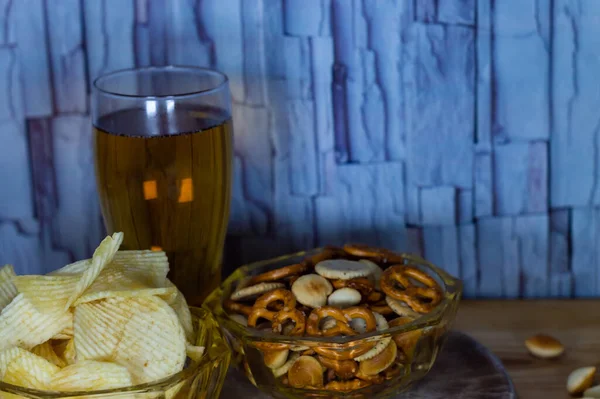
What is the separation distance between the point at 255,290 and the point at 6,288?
24 cm

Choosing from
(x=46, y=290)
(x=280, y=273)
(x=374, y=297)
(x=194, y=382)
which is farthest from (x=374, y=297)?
(x=46, y=290)

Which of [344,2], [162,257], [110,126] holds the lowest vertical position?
[162,257]

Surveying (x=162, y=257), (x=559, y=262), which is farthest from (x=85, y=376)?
(x=559, y=262)

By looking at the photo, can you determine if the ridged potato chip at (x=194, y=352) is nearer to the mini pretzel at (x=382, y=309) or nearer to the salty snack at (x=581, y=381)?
the mini pretzel at (x=382, y=309)

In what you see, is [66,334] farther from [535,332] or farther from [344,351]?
[535,332]

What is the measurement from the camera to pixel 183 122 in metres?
0.91

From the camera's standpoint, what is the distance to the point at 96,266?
0.78 meters

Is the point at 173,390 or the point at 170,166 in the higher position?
the point at 170,166

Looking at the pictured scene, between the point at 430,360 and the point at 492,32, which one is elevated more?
the point at 492,32

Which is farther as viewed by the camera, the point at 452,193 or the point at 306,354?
the point at 452,193

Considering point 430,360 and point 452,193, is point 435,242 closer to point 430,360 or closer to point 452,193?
point 452,193

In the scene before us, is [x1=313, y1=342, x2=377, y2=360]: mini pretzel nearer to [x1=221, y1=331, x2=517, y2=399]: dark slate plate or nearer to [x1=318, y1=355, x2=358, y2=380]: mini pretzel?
[x1=318, y1=355, x2=358, y2=380]: mini pretzel

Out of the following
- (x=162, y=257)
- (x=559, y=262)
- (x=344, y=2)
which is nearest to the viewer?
(x=162, y=257)

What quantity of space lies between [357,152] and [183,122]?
10.2 inches
